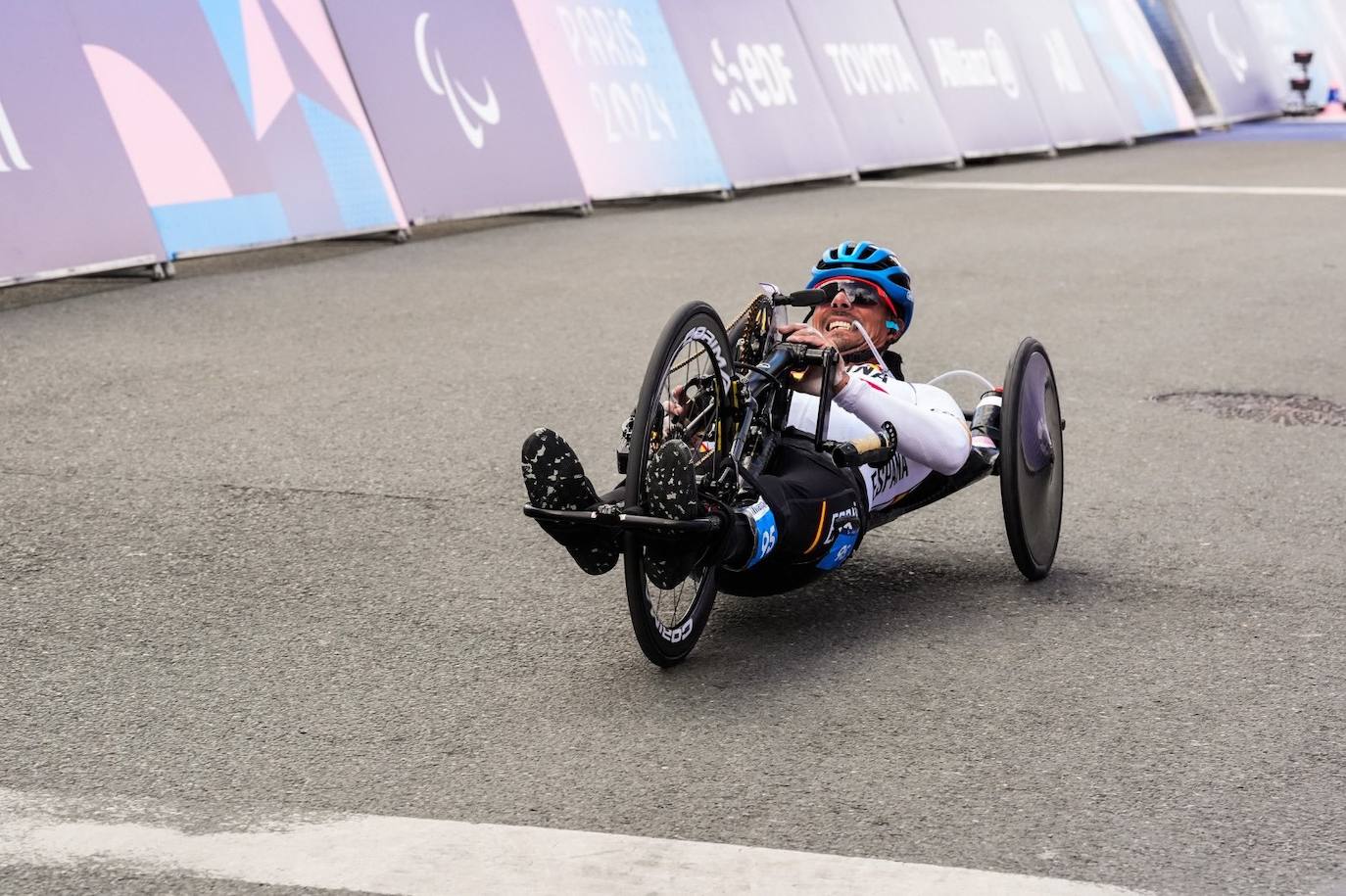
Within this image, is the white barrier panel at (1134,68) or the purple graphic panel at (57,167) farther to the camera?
the white barrier panel at (1134,68)

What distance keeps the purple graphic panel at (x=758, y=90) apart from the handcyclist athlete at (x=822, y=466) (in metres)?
11.3

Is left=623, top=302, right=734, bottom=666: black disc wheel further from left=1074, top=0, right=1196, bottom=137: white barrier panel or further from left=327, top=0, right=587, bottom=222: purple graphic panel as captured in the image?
left=1074, top=0, right=1196, bottom=137: white barrier panel

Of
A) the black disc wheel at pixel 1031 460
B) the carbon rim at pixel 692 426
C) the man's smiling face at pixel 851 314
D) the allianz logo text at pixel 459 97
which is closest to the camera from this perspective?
the carbon rim at pixel 692 426

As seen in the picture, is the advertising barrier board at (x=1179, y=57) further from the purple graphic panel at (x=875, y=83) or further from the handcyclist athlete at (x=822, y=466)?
the handcyclist athlete at (x=822, y=466)

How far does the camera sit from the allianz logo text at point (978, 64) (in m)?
19.8

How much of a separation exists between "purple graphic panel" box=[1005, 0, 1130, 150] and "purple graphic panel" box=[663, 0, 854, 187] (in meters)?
4.57

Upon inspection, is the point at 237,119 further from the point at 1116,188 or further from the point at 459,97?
the point at 1116,188

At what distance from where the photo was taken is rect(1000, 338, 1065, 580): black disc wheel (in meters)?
4.77

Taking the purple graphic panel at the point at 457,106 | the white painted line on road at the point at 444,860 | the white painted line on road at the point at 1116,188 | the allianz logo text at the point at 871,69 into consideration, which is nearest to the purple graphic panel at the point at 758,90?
the allianz logo text at the point at 871,69

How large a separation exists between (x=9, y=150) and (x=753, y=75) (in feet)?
27.2

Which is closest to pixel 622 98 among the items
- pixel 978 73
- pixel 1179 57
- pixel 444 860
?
pixel 978 73

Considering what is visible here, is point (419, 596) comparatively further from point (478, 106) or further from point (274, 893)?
point (478, 106)

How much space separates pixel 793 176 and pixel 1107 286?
6.41 m

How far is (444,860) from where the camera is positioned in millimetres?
3207
